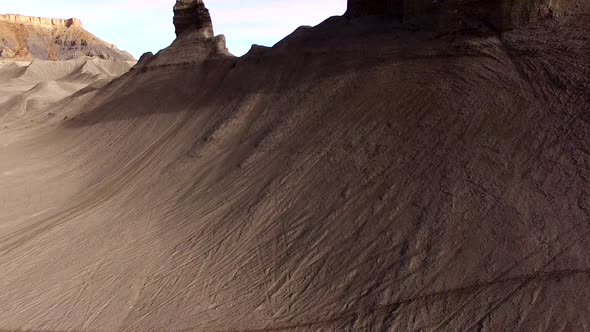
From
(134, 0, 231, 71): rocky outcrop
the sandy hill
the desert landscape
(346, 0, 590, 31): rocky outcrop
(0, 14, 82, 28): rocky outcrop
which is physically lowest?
the desert landscape

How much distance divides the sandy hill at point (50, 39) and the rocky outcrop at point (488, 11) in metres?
77.4

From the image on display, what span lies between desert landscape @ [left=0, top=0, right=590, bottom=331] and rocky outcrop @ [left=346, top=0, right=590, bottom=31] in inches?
1.3

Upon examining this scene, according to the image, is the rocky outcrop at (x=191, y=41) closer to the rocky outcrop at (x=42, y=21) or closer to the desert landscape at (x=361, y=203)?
the desert landscape at (x=361, y=203)

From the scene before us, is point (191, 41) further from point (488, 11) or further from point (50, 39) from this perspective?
point (50, 39)

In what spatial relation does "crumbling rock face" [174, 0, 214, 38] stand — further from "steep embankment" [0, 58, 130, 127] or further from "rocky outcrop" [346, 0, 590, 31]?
"rocky outcrop" [346, 0, 590, 31]

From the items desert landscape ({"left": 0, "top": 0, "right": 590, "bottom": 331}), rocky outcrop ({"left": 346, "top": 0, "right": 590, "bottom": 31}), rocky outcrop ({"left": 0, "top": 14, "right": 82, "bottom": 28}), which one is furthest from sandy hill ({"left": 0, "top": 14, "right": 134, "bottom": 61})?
rocky outcrop ({"left": 346, "top": 0, "right": 590, "bottom": 31})

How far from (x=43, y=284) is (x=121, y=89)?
11004mm

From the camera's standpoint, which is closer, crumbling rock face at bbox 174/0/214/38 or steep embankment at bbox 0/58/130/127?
crumbling rock face at bbox 174/0/214/38

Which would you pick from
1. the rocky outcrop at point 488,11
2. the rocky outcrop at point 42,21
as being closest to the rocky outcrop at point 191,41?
the rocky outcrop at point 488,11

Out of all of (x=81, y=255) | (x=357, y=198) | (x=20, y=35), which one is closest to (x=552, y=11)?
(x=357, y=198)

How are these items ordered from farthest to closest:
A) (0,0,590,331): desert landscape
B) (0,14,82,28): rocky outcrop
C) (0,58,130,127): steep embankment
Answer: (0,14,82,28): rocky outcrop → (0,58,130,127): steep embankment → (0,0,590,331): desert landscape

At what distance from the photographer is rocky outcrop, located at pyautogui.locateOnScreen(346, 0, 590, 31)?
7.88 m

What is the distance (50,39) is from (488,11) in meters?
93.9

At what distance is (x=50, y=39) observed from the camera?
89250mm
